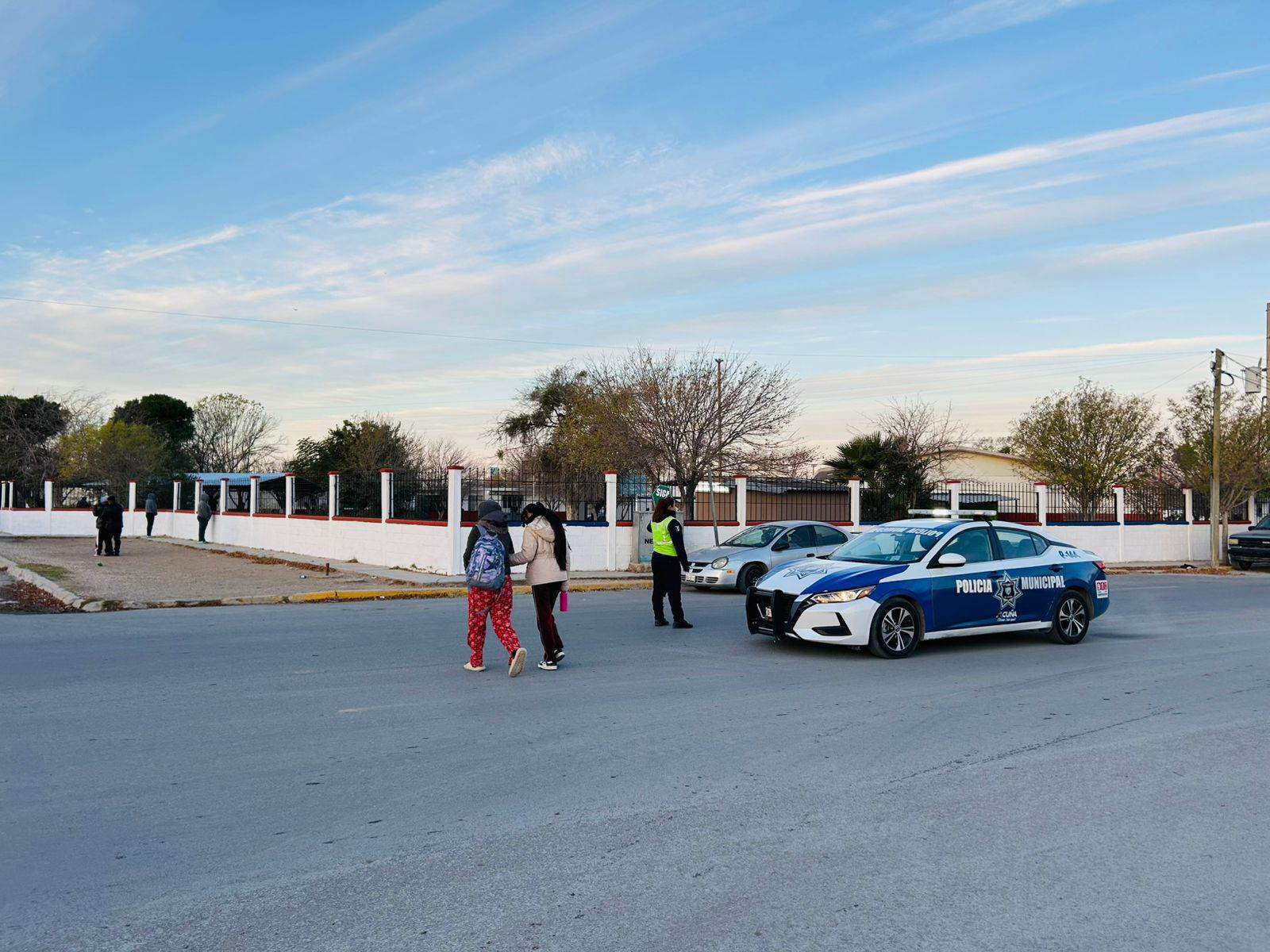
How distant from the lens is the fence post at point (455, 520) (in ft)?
75.2

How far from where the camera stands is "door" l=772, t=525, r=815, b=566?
20.2m

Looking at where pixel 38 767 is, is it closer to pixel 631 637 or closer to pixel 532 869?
pixel 532 869

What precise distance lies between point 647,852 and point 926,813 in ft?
5.37

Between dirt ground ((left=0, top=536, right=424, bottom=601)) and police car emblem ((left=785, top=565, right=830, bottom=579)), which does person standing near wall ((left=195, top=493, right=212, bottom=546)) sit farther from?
police car emblem ((left=785, top=565, right=830, bottom=579))

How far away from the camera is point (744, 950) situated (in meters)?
4.06

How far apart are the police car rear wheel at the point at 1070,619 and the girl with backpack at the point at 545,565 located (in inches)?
238

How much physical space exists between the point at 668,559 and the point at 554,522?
3.79 meters

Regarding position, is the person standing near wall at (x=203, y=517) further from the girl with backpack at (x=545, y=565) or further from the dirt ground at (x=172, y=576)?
the girl with backpack at (x=545, y=565)

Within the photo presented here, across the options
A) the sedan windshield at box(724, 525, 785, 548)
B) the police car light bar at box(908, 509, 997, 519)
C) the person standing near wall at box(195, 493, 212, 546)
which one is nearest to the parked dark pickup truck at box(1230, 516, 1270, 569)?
the police car light bar at box(908, 509, 997, 519)

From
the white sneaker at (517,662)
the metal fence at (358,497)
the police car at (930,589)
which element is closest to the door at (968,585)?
the police car at (930,589)

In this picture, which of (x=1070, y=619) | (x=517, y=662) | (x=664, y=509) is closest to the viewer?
(x=517, y=662)

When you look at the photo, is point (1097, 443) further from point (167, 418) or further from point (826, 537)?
point (167, 418)

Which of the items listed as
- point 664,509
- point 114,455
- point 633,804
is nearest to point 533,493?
point 664,509

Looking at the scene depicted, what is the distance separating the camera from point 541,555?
417 inches
